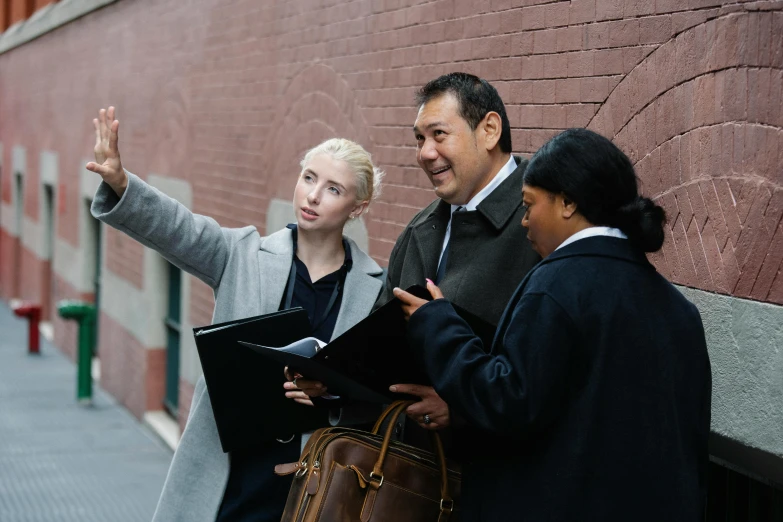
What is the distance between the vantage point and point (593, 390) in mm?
2225

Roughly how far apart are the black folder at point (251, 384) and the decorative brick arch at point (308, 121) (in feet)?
8.50

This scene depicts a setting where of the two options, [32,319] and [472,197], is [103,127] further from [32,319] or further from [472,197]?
[32,319]

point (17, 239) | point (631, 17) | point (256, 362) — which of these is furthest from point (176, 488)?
point (17, 239)

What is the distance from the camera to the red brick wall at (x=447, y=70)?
2998 mm

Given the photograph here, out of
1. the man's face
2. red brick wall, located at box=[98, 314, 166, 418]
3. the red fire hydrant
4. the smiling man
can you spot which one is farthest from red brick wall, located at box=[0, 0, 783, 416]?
the red fire hydrant

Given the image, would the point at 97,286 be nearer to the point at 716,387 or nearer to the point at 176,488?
the point at 176,488

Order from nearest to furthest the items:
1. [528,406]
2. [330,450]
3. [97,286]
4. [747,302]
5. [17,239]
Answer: [528,406], [330,450], [747,302], [97,286], [17,239]

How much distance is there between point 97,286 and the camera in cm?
1359

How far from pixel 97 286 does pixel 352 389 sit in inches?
448

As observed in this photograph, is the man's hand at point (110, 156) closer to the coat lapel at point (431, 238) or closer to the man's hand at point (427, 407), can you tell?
the coat lapel at point (431, 238)

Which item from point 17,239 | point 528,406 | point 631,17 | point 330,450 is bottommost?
point 17,239

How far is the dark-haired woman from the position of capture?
87.5 inches

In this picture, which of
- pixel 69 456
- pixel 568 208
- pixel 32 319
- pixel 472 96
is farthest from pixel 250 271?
pixel 32 319

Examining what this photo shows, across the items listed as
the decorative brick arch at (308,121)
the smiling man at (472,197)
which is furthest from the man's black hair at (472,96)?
the decorative brick arch at (308,121)
